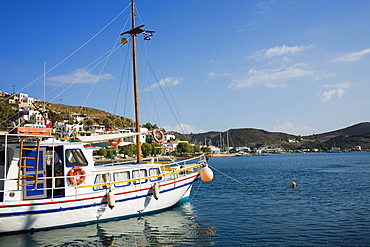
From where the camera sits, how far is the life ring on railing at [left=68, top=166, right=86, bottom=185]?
1361cm

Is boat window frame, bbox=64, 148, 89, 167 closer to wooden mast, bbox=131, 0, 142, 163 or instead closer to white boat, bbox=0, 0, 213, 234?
white boat, bbox=0, 0, 213, 234

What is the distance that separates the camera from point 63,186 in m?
13.5

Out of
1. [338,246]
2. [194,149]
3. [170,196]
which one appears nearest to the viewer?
[338,246]

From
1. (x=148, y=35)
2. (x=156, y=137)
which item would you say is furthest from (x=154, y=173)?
(x=148, y=35)

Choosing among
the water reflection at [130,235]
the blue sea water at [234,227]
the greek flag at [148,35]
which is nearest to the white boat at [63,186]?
the water reflection at [130,235]

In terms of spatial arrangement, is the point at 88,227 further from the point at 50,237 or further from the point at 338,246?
the point at 338,246

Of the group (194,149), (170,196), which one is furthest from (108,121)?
(170,196)

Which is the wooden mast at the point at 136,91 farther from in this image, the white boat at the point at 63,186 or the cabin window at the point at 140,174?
the white boat at the point at 63,186

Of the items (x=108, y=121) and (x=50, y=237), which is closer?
(x=50, y=237)

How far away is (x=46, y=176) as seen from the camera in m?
13.4

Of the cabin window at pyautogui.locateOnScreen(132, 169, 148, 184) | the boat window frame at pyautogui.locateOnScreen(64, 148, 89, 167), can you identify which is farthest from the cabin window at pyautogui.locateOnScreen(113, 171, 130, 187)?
the boat window frame at pyautogui.locateOnScreen(64, 148, 89, 167)

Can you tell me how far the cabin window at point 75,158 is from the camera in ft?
45.5

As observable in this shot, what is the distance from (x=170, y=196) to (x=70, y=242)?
5973 mm

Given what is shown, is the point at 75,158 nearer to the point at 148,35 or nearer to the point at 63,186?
the point at 63,186
